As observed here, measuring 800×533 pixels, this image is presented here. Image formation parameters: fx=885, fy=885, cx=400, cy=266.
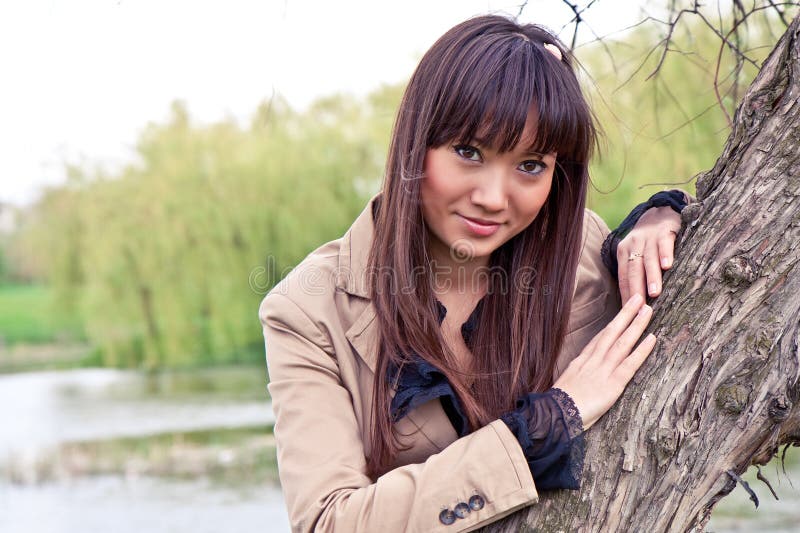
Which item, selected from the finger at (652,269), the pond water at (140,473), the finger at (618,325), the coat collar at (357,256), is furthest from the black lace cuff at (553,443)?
the pond water at (140,473)

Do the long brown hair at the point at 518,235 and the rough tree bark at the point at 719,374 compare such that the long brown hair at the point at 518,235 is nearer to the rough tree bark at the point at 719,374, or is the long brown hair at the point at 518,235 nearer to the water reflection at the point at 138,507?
→ the rough tree bark at the point at 719,374

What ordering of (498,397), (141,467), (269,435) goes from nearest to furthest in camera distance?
(498,397) → (141,467) → (269,435)

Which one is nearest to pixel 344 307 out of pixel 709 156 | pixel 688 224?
pixel 688 224

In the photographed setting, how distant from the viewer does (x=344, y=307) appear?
55.1 inches

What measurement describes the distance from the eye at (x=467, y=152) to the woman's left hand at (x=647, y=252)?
0.29 meters

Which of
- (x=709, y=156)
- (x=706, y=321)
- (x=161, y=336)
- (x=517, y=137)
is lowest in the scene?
(x=161, y=336)

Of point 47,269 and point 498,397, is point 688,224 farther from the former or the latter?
point 47,269

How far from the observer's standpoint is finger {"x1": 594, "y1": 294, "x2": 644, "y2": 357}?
4.11 feet

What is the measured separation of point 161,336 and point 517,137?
714cm

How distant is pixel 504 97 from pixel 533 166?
5.1 inches

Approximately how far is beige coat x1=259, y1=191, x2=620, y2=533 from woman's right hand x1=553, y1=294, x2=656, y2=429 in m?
0.11

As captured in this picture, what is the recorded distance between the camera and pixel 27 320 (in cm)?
1041

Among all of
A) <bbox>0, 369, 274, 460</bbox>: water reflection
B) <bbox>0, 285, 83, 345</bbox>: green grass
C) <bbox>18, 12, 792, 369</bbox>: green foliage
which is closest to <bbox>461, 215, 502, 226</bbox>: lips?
<bbox>18, 12, 792, 369</bbox>: green foliage

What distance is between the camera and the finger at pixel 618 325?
49.4 inches
